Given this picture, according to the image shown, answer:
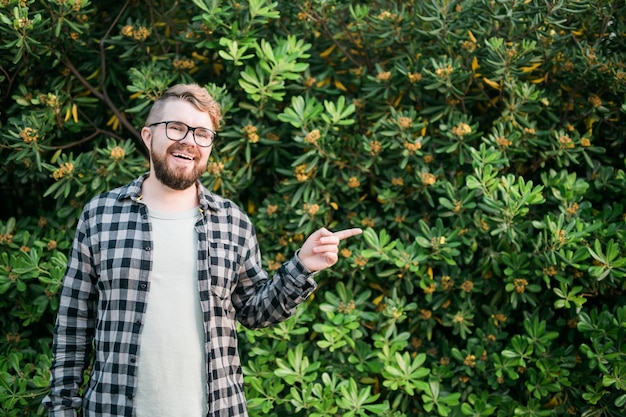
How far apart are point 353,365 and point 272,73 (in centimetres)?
136

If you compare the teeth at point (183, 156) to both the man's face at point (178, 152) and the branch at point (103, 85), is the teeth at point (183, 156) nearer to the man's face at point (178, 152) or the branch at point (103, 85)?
the man's face at point (178, 152)

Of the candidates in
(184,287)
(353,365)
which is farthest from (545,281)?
(184,287)

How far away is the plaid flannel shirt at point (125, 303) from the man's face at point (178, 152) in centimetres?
12

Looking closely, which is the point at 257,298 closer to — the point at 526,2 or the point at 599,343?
the point at 599,343

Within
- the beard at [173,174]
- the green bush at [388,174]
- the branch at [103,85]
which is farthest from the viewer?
the branch at [103,85]

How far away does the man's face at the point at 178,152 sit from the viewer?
2115mm

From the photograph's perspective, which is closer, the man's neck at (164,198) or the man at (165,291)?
the man at (165,291)

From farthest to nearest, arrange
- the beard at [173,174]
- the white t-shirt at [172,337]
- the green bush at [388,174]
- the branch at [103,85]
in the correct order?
the branch at [103,85] → the green bush at [388,174] → the beard at [173,174] → the white t-shirt at [172,337]

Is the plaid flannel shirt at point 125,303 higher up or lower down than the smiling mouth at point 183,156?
lower down

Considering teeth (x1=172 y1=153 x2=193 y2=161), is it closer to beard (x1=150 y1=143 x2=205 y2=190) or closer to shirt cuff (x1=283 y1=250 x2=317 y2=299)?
beard (x1=150 y1=143 x2=205 y2=190)

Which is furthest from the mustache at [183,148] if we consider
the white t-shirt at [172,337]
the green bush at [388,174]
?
the green bush at [388,174]

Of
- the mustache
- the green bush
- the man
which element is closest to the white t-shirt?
the man

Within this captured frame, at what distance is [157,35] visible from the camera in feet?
10.6

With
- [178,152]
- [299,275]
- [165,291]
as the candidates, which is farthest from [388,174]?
[165,291]
